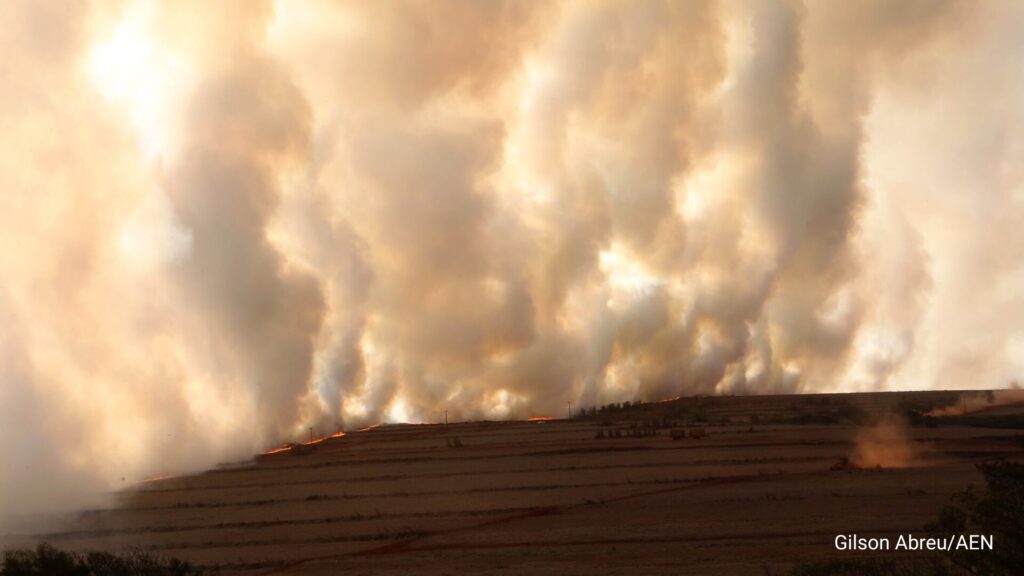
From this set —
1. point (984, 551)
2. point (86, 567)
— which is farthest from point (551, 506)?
point (984, 551)

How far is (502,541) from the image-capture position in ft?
68.1

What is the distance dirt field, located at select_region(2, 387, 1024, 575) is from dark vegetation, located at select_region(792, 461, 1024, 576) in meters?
1.79

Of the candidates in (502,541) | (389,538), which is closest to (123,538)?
(389,538)

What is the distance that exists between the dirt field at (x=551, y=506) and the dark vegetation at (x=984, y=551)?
1.79 metres

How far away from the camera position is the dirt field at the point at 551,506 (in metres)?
18.9

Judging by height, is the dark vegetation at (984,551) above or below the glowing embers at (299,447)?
below

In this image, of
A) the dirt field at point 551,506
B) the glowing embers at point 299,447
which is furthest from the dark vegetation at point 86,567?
the glowing embers at point 299,447

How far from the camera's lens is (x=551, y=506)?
25047 mm

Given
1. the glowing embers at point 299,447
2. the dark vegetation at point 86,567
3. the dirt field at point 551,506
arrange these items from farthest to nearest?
the glowing embers at point 299,447
the dirt field at point 551,506
the dark vegetation at point 86,567

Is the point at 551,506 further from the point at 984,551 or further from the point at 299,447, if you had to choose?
the point at 299,447

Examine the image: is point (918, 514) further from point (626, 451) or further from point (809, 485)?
point (626, 451)

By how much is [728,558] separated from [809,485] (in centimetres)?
885

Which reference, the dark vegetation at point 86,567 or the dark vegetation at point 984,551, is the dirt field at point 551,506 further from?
the dark vegetation at point 86,567

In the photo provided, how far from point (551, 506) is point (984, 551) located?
1383 centimetres
